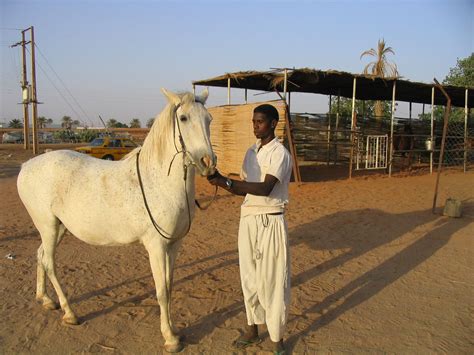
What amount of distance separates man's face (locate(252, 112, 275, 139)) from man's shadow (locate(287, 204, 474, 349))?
174cm

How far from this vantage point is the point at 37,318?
10.7 ft

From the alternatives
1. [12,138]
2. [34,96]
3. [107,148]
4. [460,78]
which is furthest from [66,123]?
[460,78]

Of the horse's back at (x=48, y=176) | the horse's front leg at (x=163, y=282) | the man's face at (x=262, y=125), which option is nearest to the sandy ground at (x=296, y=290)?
the horse's front leg at (x=163, y=282)

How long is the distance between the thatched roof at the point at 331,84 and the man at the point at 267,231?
7305mm

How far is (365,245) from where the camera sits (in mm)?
5641

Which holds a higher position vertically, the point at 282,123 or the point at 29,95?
the point at 29,95

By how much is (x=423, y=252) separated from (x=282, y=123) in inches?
218

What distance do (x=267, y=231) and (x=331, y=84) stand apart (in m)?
10.7

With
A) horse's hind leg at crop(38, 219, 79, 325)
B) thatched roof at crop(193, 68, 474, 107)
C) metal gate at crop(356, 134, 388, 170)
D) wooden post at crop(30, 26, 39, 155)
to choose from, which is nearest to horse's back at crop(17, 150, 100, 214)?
horse's hind leg at crop(38, 219, 79, 325)

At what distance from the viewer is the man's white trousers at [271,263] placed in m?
2.66

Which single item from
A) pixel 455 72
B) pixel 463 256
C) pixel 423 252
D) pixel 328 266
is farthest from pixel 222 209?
pixel 455 72

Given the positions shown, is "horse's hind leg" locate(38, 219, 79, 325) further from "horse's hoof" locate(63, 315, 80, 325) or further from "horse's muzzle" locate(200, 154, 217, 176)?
"horse's muzzle" locate(200, 154, 217, 176)

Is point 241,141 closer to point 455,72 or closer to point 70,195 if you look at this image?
point 70,195

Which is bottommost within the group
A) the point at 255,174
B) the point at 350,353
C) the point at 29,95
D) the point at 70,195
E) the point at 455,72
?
the point at 350,353
